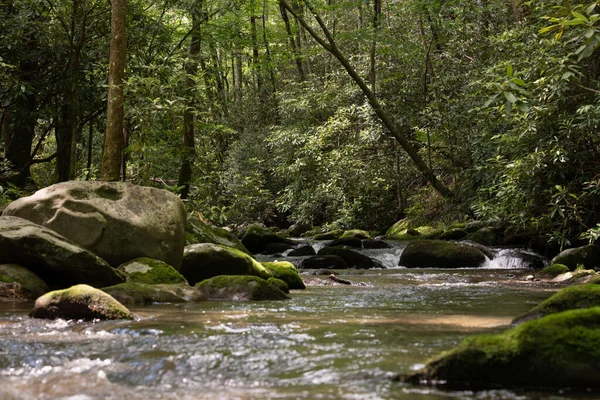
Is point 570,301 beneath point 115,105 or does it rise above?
beneath

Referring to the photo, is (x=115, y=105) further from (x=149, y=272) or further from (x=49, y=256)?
(x=49, y=256)

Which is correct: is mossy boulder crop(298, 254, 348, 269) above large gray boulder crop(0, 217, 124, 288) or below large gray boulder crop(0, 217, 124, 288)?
below

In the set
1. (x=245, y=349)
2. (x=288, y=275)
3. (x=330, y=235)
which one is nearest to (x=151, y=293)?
(x=288, y=275)

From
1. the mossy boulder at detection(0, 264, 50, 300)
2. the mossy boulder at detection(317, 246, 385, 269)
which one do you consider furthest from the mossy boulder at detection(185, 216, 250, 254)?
the mossy boulder at detection(0, 264, 50, 300)

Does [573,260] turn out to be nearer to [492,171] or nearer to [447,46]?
[492,171]

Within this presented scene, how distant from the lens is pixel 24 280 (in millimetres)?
7074

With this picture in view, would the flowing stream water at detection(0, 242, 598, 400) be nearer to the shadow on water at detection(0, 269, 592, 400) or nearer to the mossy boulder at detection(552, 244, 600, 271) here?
the shadow on water at detection(0, 269, 592, 400)

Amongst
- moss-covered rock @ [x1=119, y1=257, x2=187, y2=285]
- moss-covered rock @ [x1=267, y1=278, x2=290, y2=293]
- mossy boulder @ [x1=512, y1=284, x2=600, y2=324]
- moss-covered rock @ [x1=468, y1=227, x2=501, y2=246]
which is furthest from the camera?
Answer: moss-covered rock @ [x1=468, y1=227, x2=501, y2=246]

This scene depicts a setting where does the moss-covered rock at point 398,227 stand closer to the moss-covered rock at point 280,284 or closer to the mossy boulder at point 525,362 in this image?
the moss-covered rock at point 280,284

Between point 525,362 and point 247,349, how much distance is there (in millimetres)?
1851

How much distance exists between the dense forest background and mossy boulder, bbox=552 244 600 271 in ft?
0.88

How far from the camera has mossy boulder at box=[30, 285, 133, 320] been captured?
214 inches

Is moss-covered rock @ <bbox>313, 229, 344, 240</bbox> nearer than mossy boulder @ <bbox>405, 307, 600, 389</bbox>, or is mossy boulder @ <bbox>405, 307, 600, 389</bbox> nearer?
mossy boulder @ <bbox>405, 307, 600, 389</bbox>

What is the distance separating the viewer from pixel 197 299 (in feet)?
23.5
